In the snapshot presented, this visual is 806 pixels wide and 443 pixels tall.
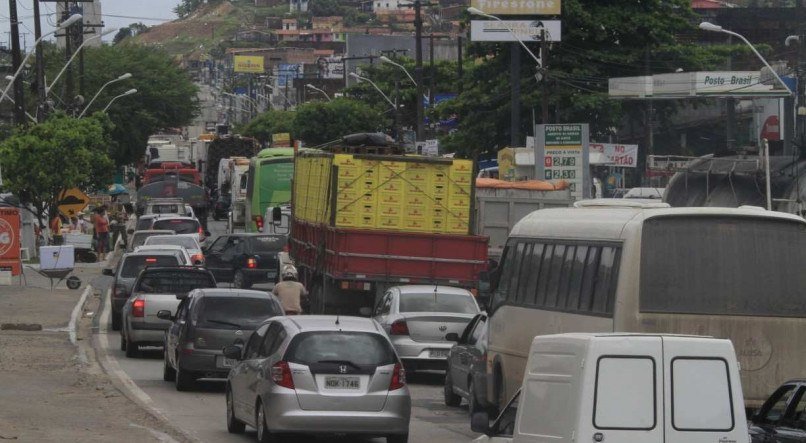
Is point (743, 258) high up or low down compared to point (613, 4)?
down

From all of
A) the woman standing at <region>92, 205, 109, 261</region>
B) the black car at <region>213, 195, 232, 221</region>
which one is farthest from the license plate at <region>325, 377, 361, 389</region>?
the black car at <region>213, 195, 232, 221</region>

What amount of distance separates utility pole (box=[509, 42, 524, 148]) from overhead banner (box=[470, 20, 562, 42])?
26.6 inches

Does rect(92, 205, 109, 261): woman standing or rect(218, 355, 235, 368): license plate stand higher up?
rect(218, 355, 235, 368): license plate

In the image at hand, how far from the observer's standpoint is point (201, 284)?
88.6 ft

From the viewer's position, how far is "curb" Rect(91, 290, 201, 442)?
16.6m

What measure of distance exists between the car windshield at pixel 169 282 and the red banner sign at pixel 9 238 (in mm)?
13307

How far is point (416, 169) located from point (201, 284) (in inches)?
199

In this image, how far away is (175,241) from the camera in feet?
133

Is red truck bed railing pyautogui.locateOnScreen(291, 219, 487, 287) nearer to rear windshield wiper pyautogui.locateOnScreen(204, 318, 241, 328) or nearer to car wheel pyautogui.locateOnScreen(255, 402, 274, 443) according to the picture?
rear windshield wiper pyautogui.locateOnScreen(204, 318, 241, 328)

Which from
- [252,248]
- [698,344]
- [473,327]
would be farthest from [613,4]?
[698,344]

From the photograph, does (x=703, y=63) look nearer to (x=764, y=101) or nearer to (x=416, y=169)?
(x=764, y=101)

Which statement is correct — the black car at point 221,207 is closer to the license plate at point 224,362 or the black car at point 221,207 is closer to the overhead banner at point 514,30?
the overhead banner at point 514,30

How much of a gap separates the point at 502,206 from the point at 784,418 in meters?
23.8

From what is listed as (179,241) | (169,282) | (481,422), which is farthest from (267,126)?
(481,422)
